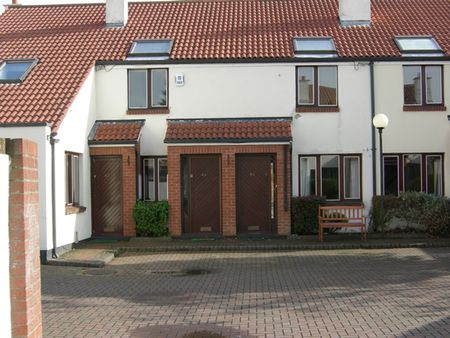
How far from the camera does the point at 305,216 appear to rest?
17250 millimetres

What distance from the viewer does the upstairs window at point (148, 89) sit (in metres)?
18.5

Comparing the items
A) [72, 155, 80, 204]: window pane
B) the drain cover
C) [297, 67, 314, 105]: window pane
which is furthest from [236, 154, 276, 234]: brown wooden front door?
the drain cover

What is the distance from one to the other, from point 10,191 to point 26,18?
18580 mm

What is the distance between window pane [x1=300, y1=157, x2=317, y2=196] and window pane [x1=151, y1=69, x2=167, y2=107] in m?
4.69

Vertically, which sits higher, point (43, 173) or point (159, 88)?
point (159, 88)

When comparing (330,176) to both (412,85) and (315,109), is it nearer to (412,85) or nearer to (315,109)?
(315,109)

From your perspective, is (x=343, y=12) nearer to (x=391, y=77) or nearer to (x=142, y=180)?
(x=391, y=77)

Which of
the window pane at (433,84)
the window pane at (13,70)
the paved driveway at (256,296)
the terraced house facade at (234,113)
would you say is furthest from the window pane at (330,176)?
the window pane at (13,70)

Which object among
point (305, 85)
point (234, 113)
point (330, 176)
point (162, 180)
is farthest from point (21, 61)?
point (330, 176)

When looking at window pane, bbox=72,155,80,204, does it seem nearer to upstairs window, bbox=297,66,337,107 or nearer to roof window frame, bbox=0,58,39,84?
roof window frame, bbox=0,58,39,84

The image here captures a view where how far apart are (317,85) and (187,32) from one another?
489cm

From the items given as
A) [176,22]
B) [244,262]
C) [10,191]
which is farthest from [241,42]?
[10,191]

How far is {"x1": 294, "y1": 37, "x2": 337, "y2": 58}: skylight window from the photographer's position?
18406 millimetres

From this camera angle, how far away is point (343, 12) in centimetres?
2044
